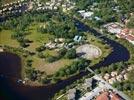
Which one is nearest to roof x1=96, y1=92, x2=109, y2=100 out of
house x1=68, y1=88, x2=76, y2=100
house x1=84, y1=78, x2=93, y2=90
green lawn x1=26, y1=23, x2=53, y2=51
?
house x1=84, y1=78, x2=93, y2=90

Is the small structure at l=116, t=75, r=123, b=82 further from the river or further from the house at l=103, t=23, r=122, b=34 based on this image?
the house at l=103, t=23, r=122, b=34

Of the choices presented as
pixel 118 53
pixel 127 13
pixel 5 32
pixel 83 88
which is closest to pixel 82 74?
pixel 83 88

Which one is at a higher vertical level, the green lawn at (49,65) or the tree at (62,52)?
the tree at (62,52)

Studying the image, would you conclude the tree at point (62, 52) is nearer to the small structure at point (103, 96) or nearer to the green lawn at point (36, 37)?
the green lawn at point (36, 37)

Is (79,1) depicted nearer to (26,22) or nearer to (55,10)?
(55,10)

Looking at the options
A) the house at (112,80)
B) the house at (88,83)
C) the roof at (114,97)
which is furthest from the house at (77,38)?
the roof at (114,97)

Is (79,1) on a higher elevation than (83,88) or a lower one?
higher

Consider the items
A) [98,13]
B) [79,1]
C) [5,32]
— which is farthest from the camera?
A: [79,1]
